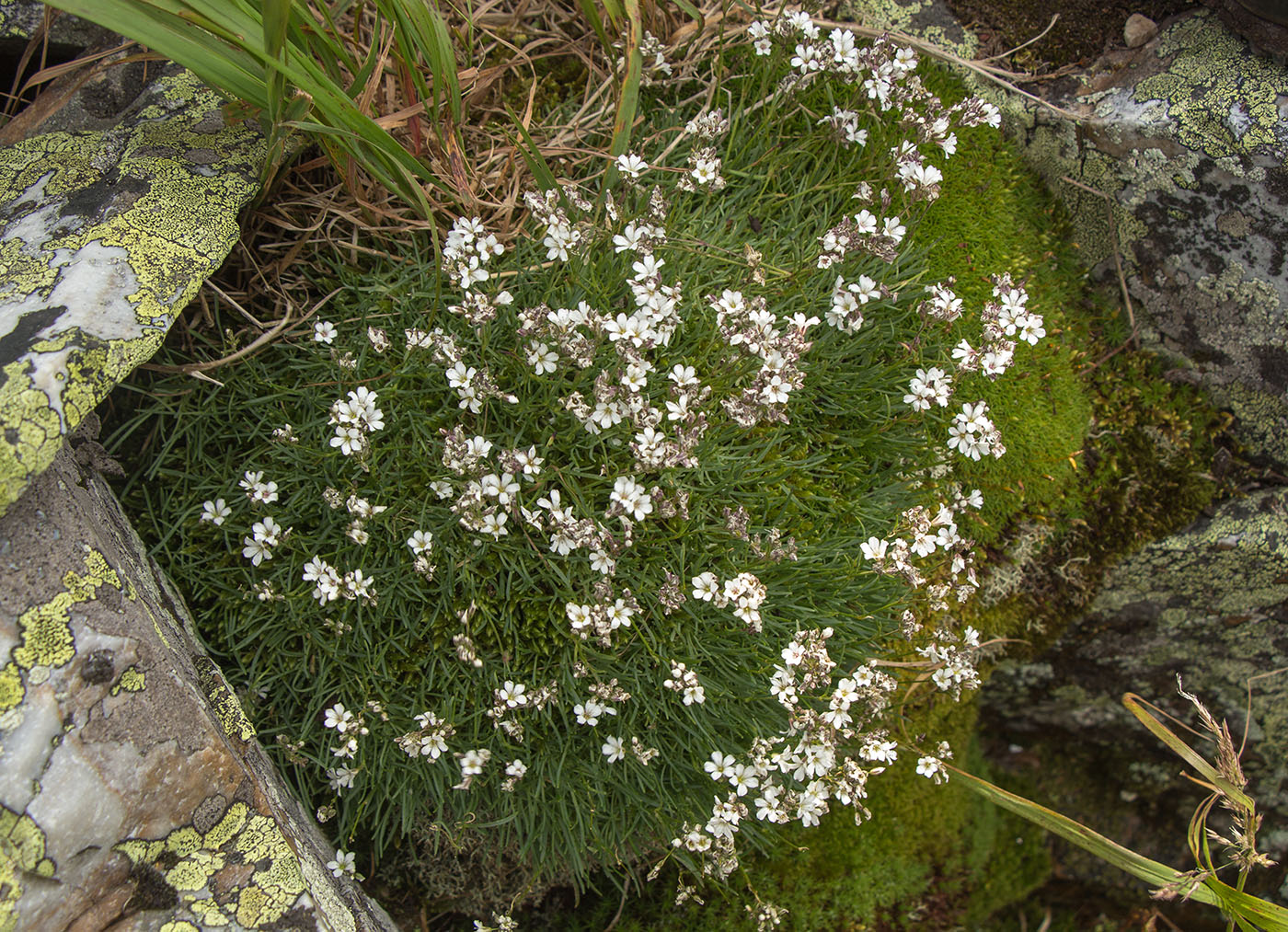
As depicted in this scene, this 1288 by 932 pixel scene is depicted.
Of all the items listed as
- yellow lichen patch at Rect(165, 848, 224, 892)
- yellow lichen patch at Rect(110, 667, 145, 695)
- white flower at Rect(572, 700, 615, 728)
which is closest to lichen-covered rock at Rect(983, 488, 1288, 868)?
white flower at Rect(572, 700, 615, 728)

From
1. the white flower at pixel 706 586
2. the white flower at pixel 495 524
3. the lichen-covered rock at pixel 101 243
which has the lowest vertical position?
the white flower at pixel 706 586

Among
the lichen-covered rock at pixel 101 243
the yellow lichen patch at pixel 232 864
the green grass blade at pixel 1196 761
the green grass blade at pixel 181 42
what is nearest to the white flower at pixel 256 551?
the lichen-covered rock at pixel 101 243

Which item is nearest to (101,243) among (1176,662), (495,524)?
(495,524)

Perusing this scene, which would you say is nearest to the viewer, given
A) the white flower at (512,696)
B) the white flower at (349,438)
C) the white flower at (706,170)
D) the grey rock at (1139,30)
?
the white flower at (349,438)

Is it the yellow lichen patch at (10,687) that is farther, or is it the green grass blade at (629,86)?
the green grass blade at (629,86)

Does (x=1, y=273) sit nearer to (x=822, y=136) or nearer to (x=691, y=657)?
(x=691, y=657)

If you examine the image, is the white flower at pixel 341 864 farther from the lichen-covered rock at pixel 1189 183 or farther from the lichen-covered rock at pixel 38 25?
the lichen-covered rock at pixel 1189 183

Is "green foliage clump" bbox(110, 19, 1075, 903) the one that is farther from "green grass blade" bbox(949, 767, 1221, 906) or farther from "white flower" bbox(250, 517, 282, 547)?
"green grass blade" bbox(949, 767, 1221, 906)
